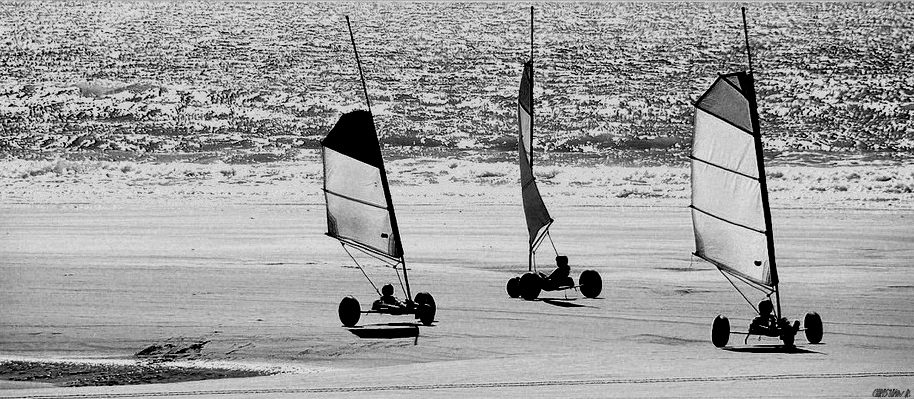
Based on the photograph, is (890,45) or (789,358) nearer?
(789,358)

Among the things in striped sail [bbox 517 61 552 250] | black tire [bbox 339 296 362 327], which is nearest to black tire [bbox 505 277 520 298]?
striped sail [bbox 517 61 552 250]

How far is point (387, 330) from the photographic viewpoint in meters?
13.1

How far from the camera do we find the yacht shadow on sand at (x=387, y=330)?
12750 mm

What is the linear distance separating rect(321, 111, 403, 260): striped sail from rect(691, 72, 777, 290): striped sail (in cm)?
323

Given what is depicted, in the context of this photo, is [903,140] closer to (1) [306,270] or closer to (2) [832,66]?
(2) [832,66]

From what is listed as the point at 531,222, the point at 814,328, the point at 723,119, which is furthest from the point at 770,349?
the point at 531,222

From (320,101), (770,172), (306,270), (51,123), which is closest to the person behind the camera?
(306,270)

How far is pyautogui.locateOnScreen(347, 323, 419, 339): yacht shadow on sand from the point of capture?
1275 cm

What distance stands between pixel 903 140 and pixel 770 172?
9.10 meters

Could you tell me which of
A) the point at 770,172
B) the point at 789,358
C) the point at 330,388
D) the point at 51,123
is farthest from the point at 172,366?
the point at 51,123

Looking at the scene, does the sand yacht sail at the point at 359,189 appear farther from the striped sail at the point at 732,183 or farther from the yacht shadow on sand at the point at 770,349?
the yacht shadow on sand at the point at 770,349

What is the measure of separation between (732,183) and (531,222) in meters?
3.98

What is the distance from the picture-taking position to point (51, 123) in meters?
47.2

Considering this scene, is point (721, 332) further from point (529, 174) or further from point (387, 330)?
point (529, 174)
